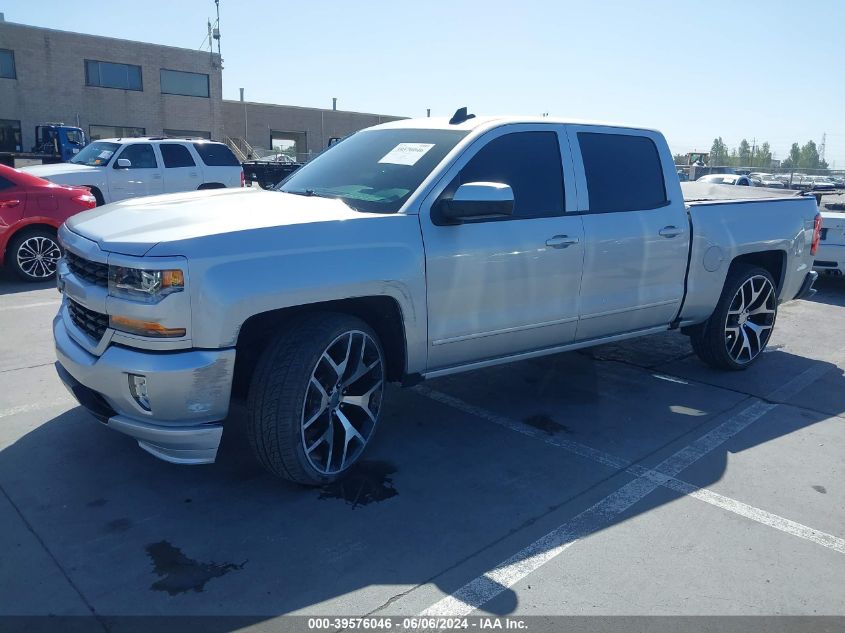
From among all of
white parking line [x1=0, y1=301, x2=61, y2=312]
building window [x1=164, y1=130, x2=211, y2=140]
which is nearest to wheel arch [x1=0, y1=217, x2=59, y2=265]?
white parking line [x1=0, y1=301, x2=61, y2=312]

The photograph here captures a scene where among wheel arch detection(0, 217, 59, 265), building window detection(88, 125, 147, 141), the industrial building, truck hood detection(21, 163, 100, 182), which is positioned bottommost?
wheel arch detection(0, 217, 59, 265)

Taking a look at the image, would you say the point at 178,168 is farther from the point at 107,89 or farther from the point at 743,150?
the point at 743,150

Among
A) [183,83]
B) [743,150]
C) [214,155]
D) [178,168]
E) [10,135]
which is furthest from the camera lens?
[743,150]

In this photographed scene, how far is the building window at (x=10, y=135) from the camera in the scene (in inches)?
1321

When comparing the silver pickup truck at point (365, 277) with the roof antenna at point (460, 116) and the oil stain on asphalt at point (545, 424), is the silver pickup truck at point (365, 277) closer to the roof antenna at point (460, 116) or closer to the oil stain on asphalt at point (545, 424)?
the roof antenna at point (460, 116)

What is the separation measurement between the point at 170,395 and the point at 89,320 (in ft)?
2.42

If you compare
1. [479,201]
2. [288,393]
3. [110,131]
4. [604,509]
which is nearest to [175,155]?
[479,201]

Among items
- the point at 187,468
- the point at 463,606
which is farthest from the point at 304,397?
the point at 463,606

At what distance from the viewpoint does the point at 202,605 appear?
2.75 m

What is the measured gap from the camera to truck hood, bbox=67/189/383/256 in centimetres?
325

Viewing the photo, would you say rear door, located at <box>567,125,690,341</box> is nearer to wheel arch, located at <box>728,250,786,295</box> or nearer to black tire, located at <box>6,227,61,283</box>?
wheel arch, located at <box>728,250,786,295</box>

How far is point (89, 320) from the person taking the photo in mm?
3504

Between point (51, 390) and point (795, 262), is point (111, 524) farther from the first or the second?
point (795, 262)

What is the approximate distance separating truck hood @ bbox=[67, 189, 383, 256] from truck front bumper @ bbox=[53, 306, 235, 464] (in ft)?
1.68
